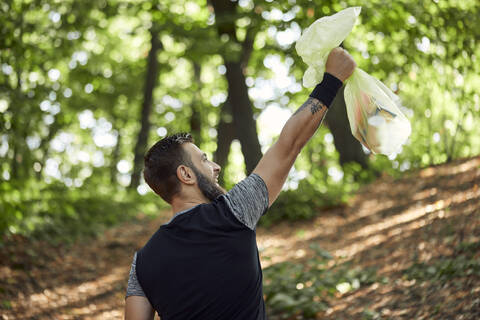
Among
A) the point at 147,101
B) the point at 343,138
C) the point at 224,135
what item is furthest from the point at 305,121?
the point at 147,101

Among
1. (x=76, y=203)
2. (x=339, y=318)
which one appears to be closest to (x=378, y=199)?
(x=339, y=318)

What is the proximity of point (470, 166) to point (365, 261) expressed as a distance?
10.0 feet

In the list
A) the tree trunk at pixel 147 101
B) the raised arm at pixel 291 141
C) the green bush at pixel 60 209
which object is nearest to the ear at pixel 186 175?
the raised arm at pixel 291 141

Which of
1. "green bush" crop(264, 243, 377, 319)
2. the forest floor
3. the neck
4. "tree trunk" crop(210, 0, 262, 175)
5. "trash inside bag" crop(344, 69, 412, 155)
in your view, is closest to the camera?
the neck

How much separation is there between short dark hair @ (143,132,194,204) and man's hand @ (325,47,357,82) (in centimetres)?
89

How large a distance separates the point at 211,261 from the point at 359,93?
1.24 m

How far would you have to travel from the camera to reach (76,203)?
11914mm

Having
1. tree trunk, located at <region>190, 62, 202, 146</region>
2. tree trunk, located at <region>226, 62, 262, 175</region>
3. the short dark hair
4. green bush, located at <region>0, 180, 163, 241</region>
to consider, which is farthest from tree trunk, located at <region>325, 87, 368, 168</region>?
the short dark hair

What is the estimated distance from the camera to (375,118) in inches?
105

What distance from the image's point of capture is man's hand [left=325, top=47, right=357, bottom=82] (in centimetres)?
250

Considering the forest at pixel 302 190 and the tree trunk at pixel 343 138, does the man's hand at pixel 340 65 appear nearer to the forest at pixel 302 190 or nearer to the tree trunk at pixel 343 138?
the forest at pixel 302 190

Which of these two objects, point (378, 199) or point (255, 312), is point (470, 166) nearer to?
point (378, 199)

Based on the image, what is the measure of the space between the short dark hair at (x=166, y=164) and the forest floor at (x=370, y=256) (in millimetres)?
2975

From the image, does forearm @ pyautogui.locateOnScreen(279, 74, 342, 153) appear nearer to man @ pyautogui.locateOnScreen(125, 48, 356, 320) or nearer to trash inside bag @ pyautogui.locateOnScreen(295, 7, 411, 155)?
man @ pyautogui.locateOnScreen(125, 48, 356, 320)
